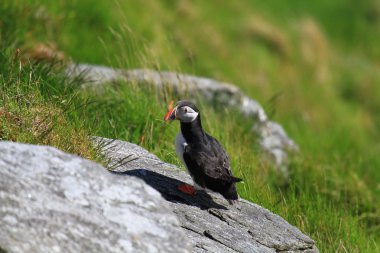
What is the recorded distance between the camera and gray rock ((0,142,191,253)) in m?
4.07

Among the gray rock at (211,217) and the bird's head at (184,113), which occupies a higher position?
the bird's head at (184,113)

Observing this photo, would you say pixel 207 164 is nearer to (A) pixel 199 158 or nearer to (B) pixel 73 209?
(A) pixel 199 158

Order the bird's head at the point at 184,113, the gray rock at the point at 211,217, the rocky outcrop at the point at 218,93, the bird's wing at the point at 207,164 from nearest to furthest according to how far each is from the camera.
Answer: the gray rock at the point at 211,217 < the bird's wing at the point at 207,164 < the bird's head at the point at 184,113 < the rocky outcrop at the point at 218,93

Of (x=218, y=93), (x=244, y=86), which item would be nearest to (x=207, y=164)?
(x=218, y=93)

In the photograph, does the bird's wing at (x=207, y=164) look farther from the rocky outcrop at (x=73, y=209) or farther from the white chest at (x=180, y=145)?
the rocky outcrop at (x=73, y=209)

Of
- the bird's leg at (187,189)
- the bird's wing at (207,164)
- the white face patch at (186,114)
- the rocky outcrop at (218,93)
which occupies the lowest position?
the rocky outcrop at (218,93)

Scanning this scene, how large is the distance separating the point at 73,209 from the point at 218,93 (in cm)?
627

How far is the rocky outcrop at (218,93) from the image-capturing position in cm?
863

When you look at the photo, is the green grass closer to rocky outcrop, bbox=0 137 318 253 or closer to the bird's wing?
the bird's wing

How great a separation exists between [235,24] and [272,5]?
3.05 metres

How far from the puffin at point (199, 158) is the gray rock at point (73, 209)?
1.21 m

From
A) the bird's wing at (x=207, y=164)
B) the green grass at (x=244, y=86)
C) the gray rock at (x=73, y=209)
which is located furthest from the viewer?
the green grass at (x=244, y=86)

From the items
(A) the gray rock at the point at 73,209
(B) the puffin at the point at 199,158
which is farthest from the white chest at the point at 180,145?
(A) the gray rock at the point at 73,209

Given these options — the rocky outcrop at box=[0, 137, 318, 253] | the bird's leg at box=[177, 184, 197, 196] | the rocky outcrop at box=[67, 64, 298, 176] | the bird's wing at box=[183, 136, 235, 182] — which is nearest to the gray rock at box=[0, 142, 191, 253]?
the rocky outcrop at box=[0, 137, 318, 253]
